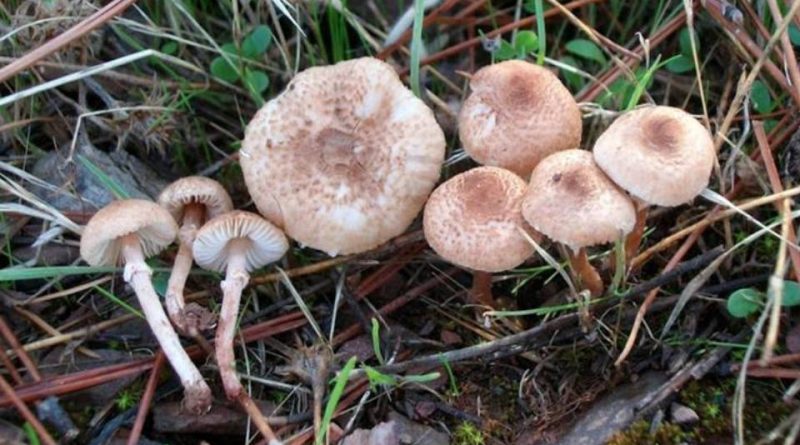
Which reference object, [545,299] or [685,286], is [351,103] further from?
[685,286]

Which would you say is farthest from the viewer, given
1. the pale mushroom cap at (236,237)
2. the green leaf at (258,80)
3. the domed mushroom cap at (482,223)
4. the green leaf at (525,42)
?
the green leaf at (258,80)

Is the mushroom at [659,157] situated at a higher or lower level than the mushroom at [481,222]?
higher

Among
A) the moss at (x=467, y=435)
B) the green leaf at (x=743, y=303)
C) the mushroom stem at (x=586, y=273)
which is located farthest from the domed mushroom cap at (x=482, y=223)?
the green leaf at (x=743, y=303)

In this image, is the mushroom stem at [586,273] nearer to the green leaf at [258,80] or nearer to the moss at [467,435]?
the moss at [467,435]

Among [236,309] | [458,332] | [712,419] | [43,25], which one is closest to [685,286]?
[712,419]

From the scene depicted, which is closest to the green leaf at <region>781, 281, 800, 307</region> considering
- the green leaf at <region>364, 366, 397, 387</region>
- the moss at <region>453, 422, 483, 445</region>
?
the moss at <region>453, 422, 483, 445</region>

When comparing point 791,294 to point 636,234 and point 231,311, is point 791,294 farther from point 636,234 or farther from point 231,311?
point 231,311

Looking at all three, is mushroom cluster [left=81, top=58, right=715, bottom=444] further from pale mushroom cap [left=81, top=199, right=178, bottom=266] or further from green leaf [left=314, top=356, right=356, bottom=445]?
green leaf [left=314, top=356, right=356, bottom=445]
